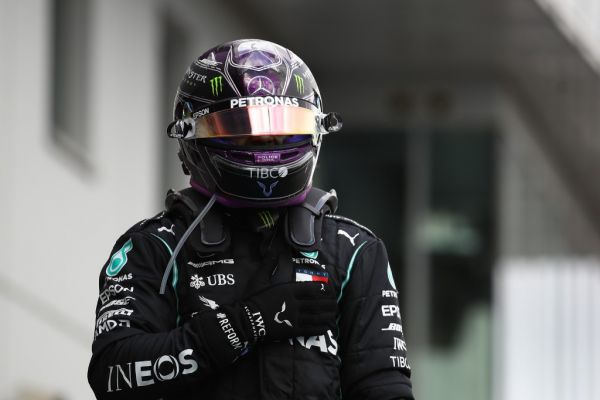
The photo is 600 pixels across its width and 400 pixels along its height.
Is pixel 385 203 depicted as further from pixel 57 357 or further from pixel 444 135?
pixel 57 357

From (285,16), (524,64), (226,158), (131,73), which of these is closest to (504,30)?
(524,64)

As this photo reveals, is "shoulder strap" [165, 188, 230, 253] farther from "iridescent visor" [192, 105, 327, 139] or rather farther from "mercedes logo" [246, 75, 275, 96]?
"mercedes logo" [246, 75, 275, 96]

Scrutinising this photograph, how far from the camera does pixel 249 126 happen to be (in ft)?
12.5

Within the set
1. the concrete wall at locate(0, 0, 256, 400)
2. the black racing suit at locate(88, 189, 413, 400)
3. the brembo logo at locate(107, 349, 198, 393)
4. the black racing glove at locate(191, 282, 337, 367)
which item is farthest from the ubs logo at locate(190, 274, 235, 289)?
the concrete wall at locate(0, 0, 256, 400)

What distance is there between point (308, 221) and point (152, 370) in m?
0.57

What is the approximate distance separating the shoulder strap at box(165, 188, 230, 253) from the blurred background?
26.5ft

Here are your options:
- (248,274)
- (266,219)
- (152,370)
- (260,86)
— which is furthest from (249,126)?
(152,370)

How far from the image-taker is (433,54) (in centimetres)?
1978

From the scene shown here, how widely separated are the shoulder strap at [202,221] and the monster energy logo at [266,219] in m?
0.09

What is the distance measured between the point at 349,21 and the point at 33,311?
25.1 ft

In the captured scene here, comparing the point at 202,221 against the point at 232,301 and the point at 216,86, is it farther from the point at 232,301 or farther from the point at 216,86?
the point at 216,86

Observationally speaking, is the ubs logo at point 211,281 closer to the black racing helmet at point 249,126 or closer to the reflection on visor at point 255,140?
the black racing helmet at point 249,126

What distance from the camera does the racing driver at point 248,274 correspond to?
3.66 meters

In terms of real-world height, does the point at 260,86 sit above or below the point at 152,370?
above
